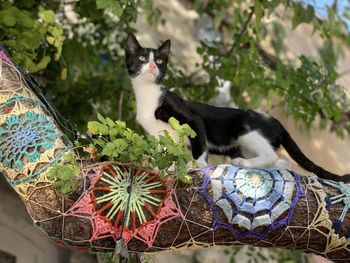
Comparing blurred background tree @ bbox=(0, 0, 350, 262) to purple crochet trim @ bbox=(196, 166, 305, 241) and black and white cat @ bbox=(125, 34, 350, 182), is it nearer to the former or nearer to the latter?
black and white cat @ bbox=(125, 34, 350, 182)

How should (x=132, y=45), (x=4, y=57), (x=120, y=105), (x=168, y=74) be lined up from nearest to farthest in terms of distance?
(x=4, y=57) → (x=132, y=45) → (x=120, y=105) → (x=168, y=74)

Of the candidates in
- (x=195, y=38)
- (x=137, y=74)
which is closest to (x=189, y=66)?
(x=195, y=38)

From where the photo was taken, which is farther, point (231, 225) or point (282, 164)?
point (282, 164)

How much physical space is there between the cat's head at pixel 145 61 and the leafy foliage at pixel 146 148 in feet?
1.20

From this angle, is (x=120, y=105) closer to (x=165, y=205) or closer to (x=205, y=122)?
(x=205, y=122)

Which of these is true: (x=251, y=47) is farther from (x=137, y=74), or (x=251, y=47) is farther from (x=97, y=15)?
(x=137, y=74)

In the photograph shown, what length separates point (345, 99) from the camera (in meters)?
4.71

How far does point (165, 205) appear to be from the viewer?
80.0 inches

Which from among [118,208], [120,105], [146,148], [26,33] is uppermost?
[146,148]

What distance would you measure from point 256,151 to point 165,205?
46 centimetres

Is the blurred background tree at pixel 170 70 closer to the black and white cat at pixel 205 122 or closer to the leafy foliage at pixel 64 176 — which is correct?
the black and white cat at pixel 205 122

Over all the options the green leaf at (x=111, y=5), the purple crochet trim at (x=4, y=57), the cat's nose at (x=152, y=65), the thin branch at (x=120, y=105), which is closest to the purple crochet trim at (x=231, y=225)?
the cat's nose at (x=152, y=65)

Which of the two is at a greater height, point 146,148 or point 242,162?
point 146,148

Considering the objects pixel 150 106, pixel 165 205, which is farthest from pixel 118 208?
pixel 150 106
